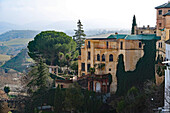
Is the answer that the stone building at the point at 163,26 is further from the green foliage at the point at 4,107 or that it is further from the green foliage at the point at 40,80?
the green foliage at the point at 4,107

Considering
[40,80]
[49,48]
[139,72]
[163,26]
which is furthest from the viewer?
[49,48]

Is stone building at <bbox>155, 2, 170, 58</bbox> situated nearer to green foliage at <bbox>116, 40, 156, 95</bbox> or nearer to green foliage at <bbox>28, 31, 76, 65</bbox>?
green foliage at <bbox>116, 40, 156, 95</bbox>

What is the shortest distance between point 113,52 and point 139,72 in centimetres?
478

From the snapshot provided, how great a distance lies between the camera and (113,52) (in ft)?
148

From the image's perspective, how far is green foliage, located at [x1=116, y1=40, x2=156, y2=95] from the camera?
43969 millimetres

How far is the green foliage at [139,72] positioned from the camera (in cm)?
4397

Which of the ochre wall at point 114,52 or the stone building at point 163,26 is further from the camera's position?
the ochre wall at point 114,52

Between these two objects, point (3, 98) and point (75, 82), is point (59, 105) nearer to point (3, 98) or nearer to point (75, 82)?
point (75, 82)

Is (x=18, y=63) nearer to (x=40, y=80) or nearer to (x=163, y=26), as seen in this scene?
(x=40, y=80)

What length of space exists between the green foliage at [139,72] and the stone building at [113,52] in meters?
0.56

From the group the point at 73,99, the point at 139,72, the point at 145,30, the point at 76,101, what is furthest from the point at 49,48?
the point at 139,72

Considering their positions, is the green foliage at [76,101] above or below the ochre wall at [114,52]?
below

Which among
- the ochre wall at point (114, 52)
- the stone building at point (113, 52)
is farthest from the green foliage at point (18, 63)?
the ochre wall at point (114, 52)

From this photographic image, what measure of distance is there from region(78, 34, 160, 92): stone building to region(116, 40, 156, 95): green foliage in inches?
22.1
